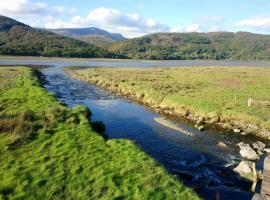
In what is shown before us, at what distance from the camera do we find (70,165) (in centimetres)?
2192

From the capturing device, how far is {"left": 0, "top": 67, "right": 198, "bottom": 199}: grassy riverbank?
18.8 metres

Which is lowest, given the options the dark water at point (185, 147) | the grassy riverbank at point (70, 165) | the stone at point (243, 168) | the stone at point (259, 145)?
the dark water at point (185, 147)

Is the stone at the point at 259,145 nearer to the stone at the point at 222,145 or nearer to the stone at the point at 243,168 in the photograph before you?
the stone at the point at 222,145

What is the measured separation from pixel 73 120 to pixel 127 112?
1742 centimetres

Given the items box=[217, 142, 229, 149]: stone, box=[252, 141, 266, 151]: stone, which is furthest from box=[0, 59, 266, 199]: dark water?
box=[252, 141, 266, 151]: stone

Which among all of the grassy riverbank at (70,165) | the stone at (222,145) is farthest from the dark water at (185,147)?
the grassy riverbank at (70,165)

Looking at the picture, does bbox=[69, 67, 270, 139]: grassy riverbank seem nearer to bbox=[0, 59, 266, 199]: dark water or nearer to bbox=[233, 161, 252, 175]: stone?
bbox=[0, 59, 266, 199]: dark water

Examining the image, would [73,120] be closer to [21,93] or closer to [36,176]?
[36,176]

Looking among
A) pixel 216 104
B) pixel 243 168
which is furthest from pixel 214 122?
pixel 243 168

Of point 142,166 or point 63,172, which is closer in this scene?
point 63,172

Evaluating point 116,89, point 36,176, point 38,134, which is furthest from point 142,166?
point 116,89

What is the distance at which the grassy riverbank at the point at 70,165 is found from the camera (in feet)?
61.7

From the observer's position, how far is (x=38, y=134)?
2741 cm

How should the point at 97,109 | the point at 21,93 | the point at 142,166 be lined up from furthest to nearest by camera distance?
the point at 97,109
the point at 21,93
the point at 142,166
